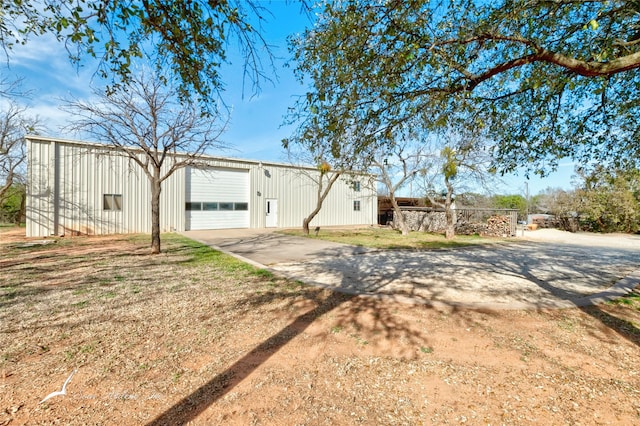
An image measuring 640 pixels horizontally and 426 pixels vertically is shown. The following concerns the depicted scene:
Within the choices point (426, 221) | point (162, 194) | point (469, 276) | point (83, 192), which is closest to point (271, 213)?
point (162, 194)

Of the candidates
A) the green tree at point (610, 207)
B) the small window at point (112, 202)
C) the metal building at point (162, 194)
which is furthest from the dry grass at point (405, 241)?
the small window at point (112, 202)

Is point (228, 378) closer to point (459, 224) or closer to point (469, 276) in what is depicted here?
point (469, 276)

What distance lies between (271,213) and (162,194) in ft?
23.9

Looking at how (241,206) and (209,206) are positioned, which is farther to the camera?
(241,206)

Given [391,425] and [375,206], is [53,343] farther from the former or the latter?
[375,206]

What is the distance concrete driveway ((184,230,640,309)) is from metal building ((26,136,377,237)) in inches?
125

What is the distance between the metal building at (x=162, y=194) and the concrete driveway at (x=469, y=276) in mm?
3185

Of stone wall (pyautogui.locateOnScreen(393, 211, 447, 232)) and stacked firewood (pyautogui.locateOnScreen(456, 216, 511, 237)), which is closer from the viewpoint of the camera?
stacked firewood (pyautogui.locateOnScreen(456, 216, 511, 237))

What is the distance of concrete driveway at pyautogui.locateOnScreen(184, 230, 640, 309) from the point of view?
4.62 m

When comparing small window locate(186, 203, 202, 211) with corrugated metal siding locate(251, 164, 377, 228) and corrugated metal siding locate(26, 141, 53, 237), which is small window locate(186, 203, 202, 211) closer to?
corrugated metal siding locate(251, 164, 377, 228)

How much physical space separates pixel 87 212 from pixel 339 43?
16669 millimetres

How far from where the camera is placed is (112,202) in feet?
50.1

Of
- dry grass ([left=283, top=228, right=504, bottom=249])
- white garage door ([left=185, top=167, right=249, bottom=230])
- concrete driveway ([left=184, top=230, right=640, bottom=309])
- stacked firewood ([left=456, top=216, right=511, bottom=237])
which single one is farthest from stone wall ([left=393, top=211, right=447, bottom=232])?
white garage door ([left=185, top=167, right=249, bottom=230])

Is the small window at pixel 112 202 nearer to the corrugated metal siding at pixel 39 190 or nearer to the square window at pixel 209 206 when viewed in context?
the corrugated metal siding at pixel 39 190
